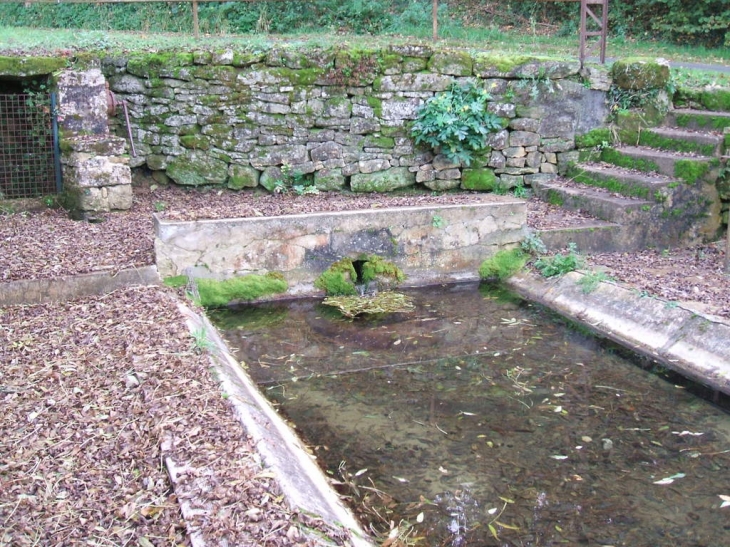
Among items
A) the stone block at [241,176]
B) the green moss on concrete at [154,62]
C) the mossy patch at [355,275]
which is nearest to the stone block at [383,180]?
the stone block at [241,176]

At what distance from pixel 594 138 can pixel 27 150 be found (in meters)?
6.77

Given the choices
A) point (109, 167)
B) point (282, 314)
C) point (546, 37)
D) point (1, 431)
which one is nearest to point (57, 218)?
point (109, 167)

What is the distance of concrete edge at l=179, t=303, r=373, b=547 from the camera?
10.5ft

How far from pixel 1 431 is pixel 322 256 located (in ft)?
13.1

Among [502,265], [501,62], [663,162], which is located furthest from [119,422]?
[501,62]

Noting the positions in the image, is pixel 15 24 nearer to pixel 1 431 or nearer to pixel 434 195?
pixel 434 195

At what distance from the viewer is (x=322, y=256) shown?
24.0 feet

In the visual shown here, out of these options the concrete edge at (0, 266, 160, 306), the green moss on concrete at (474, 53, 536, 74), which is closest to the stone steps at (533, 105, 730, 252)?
the green moss on concrete at (474, 53, 536, 74)

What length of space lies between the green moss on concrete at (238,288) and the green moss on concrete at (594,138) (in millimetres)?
4555

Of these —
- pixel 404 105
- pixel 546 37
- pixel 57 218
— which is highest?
pixel 546 37

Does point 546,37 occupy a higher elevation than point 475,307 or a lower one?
higher

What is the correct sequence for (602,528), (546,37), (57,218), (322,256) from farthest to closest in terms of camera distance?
(546,37) → (57,218) → (322,256) → (602,528)

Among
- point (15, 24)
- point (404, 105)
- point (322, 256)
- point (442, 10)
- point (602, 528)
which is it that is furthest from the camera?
point (15, 24)

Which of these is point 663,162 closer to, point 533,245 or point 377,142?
point 533,245
